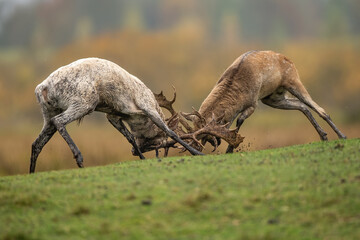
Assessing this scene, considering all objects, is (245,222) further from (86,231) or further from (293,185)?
(86,231)

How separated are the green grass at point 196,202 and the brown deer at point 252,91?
11.2 ft

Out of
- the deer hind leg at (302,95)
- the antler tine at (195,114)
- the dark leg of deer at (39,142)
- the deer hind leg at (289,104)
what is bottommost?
the dark leg of deer at (39,142)

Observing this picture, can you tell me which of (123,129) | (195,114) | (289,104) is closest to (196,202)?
(195,114)

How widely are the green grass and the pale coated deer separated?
5.41ft

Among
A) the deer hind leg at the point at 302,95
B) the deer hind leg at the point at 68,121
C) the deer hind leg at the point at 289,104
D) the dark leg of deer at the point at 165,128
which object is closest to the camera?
the deer hind leg at the point at 68,121

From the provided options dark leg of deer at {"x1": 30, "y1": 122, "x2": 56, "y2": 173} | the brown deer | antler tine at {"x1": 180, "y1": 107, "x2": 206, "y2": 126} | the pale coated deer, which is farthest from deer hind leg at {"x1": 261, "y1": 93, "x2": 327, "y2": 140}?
dark leg of deer at {"x1": 30, "y1": 122, "x2": 56, "y2": 173}

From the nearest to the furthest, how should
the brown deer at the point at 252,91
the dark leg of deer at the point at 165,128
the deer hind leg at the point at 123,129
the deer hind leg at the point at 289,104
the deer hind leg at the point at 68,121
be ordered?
the deer hind leg at the point at 68,121
the dark leg of deer at the point at 165,128
the deer hind leg at the point at 123,129
the brown deer at the point at 252,91
the deer hind leg at the point at 289,104

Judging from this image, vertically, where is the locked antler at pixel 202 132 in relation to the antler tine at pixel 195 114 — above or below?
below

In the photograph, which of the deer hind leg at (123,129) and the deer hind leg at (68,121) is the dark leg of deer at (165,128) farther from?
the deer hind leg at (68,121)

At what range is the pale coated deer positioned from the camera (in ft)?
28.3

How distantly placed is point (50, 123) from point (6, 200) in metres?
2.93

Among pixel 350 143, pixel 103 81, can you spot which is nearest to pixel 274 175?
pixel 350 143

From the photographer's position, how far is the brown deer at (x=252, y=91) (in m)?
10.7

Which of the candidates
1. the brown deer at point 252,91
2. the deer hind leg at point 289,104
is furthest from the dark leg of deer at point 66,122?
the deer hind leg at point 289,104
